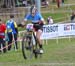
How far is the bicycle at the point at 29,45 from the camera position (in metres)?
13.8

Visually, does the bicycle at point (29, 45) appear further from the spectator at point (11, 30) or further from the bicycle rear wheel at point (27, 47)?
the spectator at point (11, 30)

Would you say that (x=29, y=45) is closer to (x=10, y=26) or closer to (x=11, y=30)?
(x=10, y=26)

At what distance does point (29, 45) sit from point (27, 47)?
199 millimetres

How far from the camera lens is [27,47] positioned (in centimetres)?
1387

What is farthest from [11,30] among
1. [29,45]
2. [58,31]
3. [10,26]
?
[29,45]

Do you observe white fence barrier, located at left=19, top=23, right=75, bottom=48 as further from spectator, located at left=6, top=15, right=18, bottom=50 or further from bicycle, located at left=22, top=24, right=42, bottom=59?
bicycle, located at left=22, top=24, right=42, bottom=59

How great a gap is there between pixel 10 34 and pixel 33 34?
8.83 m

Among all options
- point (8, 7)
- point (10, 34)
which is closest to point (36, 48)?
point (10, 34)

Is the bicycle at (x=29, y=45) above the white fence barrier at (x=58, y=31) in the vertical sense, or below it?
above

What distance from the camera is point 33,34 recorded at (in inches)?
553

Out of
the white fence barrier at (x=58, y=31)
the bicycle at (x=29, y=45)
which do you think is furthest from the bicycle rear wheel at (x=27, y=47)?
the white fence barrier at (x=58, y=31)

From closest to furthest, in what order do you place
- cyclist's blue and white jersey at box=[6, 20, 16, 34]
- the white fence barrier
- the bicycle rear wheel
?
the bicycle rear wheel → cyclist's blue and white jersey at box=[6, 20, 16, 34] → the white fence barrier

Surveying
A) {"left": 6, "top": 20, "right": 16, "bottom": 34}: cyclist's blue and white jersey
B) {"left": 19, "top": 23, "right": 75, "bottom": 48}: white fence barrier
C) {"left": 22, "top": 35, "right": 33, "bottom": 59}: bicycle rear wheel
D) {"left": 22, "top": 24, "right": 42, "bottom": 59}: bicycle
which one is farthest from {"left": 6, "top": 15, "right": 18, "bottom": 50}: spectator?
{"left": 22, "top": 35, "right": 33, "bottom": 59}: bicycle rear wheel

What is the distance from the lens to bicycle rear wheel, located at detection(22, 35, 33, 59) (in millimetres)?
13727
